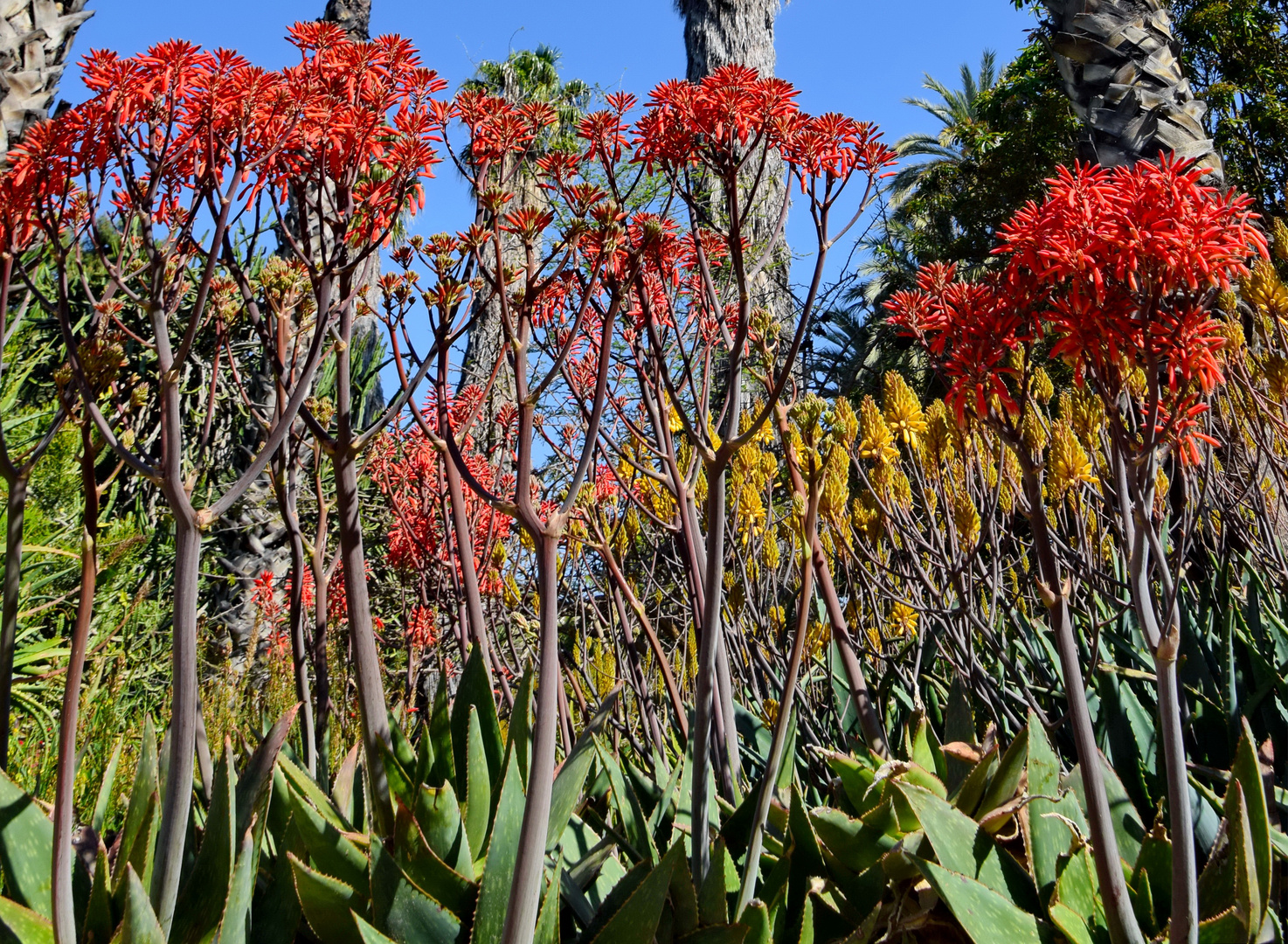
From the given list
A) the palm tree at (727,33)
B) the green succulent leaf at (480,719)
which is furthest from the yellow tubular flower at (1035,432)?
the palm tree at (727,33)

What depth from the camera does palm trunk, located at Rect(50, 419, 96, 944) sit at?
1.06m

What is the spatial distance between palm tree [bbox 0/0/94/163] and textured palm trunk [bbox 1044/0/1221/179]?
4.01 m

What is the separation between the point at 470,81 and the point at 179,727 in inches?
587

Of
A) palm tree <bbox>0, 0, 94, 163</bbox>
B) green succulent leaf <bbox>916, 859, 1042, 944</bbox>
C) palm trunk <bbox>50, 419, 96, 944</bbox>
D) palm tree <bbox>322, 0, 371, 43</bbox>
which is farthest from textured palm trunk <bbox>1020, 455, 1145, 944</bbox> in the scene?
palm tree <bbox>322, 0, 371, 43</bbox>

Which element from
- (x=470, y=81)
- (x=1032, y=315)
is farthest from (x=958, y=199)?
(x=1032, y=315)

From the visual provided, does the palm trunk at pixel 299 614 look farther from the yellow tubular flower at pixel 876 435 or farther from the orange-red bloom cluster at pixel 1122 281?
the yellow tubular flower at pixel 876 435

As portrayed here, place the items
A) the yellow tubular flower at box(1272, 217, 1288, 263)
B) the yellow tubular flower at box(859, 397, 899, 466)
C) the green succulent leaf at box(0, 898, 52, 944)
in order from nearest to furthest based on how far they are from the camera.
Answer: the green succulent leaf at box(0, 898, 52, 944) → the yellow tubular flower at box(1272, 217, 1288, 263) → the yellow tubular flower at box(859, 397, 899, 466)

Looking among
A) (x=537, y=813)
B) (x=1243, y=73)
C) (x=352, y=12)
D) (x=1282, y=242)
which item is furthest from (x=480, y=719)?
(x=1243, y=73)

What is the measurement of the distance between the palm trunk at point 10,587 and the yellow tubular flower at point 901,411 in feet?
7.37

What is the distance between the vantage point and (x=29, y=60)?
2236mm

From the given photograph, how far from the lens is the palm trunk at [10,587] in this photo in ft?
4.50

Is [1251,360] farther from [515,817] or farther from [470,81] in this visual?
[470,81]

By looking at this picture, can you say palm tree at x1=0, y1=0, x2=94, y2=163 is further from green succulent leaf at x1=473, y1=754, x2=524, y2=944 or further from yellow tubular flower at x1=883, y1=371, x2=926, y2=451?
yellow tubular flower at x1=883, y1=371, x2=926, y2=451

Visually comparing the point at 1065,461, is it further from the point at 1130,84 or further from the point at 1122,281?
the point at 1130,84
